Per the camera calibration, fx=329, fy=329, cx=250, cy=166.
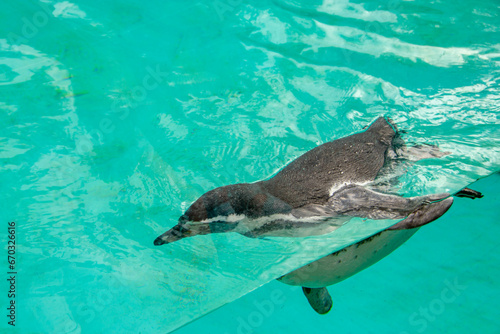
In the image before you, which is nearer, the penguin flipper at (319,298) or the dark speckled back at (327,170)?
the dark speckled back at (327,170)

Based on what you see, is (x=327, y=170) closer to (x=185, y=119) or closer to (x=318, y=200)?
(x=318, y=200)

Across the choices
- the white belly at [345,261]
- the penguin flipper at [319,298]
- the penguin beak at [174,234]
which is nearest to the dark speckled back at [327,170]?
the penguin beak at [174,234]

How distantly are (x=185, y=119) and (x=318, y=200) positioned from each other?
1.98 m

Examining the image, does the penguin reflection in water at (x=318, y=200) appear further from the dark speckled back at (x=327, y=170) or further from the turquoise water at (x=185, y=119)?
the turquoise water at (x=185, y=119)

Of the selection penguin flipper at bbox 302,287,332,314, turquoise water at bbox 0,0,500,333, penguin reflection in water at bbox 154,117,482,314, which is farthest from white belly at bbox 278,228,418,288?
penguin reflection in water at bbox 154,117,482,314

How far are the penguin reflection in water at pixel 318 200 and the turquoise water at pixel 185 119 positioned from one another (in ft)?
0.90

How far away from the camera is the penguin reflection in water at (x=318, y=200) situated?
350cm

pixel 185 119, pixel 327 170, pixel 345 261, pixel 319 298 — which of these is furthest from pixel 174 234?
pixel 319 298

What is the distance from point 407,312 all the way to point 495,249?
2.50m

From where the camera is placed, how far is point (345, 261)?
4.60 meters

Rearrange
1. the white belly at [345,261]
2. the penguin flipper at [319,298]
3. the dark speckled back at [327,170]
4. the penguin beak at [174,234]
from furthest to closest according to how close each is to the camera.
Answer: the penguin flipper at [319,298] → the white belly at [345,261] → the dark speckled back at [327,170] → the penguin beak at [174,234]

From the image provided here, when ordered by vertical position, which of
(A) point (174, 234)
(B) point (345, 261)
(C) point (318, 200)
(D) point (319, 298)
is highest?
(C) point (318, 200)

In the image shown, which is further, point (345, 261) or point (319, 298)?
point (319, 298)

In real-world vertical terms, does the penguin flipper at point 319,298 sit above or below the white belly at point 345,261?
below
